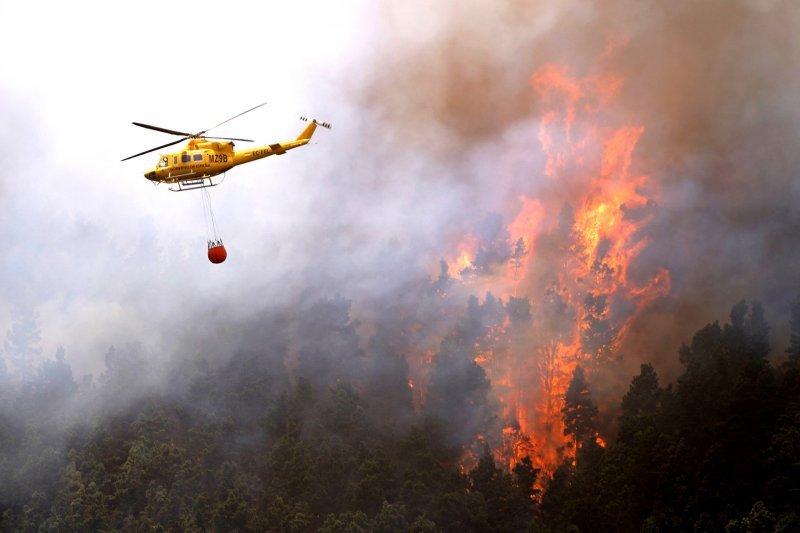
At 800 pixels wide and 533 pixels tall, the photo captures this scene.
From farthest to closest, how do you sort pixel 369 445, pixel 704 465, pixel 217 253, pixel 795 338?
pixel 369 445
pixel 795 338
pixel 704 465
pixel 217 253

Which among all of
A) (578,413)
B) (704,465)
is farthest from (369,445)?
(704,465)

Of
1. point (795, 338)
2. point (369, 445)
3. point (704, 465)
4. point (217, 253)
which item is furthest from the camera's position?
point (369, 445)

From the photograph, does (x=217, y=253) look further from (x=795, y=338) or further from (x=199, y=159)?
(x=795, y=338)

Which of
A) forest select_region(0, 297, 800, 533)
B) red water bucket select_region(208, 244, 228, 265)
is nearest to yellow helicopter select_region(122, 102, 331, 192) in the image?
red water bucket select_region(208, 244, 228, 265)

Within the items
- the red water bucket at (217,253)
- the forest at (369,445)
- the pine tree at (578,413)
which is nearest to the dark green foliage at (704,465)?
the forest at (369,445)

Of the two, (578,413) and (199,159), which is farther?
(578,413)

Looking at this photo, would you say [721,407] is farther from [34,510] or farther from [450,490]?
[34,510]

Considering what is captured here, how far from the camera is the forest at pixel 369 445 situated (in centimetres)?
8469

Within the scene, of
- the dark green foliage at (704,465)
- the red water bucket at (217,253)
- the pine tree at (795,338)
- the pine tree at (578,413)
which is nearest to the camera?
the red water bucket at (217,253)

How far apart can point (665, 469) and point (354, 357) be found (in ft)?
155

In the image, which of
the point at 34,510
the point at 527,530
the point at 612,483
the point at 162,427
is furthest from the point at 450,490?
the point at 34,510

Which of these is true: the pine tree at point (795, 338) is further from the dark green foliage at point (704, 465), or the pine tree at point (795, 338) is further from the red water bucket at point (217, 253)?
the red water bucket at point (217, 253)

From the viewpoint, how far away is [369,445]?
108m

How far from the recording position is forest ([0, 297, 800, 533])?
8469cm
